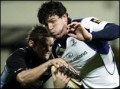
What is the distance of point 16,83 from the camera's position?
79.2 inches

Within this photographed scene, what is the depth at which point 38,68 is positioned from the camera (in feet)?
6.05

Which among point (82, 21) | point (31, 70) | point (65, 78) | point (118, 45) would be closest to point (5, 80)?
point (31, 70)

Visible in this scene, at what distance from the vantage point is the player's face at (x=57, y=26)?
1758 millimetres

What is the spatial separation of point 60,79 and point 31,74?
14cm

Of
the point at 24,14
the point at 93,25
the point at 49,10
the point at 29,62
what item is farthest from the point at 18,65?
the point at 24,14

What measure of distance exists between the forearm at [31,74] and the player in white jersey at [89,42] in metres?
0.14

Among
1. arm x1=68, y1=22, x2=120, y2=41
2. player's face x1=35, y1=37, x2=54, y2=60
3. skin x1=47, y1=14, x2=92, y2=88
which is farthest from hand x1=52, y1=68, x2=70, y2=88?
arm x1=68, y1=22, x2=120, y2=41

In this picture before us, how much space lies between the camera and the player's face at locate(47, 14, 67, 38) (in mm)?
1758

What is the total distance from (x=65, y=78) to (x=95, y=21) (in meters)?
0.31

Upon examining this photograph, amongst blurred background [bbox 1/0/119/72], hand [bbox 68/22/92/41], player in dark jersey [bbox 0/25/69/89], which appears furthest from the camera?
blurred background [bbox 1/0/119/72]

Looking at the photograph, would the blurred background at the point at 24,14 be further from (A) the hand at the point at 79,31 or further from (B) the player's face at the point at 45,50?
(A) the hand at the point at 79,31

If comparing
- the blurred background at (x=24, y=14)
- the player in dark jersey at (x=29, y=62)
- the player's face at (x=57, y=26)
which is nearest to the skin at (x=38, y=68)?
the player in dark jersey at (x=29, y=62)

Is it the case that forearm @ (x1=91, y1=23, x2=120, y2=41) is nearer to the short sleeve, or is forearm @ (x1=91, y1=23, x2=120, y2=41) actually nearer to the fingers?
the short sleeve

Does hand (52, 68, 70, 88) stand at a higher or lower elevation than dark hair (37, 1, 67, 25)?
lower
